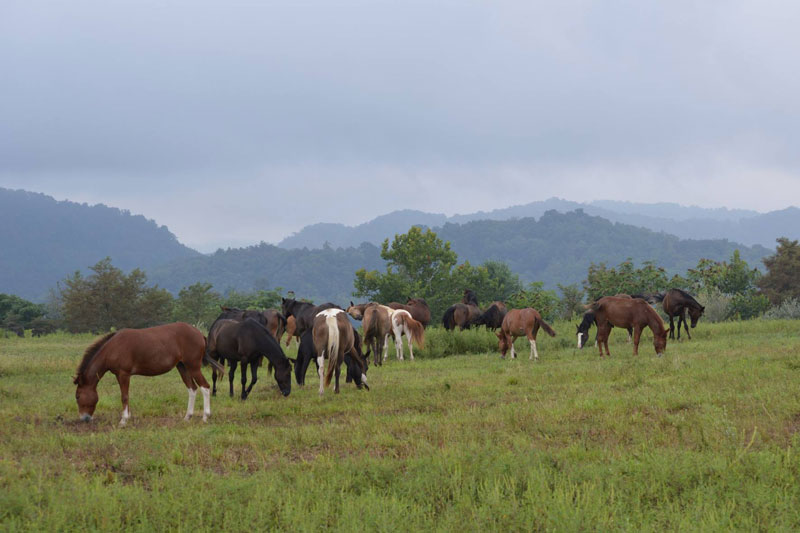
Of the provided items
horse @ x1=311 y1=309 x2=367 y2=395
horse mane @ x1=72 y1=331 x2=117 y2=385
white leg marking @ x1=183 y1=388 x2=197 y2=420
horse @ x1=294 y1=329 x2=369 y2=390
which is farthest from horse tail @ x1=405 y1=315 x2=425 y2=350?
horse mane @ x1=72 y1=331 x2=117 y2=385

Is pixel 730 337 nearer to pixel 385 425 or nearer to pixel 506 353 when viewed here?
pixel 506 353

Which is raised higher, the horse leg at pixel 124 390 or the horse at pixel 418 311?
the horse at pixel 418 311

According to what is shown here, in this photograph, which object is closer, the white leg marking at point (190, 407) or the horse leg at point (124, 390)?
the horse leg at point (124, 390)

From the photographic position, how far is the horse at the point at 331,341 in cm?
1316

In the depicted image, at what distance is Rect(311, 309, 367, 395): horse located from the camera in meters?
13.2

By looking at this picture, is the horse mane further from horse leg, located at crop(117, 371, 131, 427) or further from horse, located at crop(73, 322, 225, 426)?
horse leg, located at crop(117, 371, 131, 427)

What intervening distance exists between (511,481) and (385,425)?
3.30 metres

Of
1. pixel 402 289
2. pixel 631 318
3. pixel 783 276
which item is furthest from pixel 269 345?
pixel 402 289

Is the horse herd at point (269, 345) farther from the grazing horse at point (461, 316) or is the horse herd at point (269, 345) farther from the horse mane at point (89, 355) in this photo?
the grazing horse at point (461, 316)

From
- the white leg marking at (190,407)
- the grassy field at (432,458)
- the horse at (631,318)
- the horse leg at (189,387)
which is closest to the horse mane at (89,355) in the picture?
the grassy field at (432,458)

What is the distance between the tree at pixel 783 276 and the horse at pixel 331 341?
154ft

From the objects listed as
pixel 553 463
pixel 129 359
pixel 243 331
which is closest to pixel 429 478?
pixel 553 463

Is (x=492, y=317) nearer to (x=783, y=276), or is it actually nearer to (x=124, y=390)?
(x=124, y=390)

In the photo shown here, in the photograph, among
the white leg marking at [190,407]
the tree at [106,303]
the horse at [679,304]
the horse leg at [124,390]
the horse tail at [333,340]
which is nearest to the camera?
the horse leg at [124,390]
